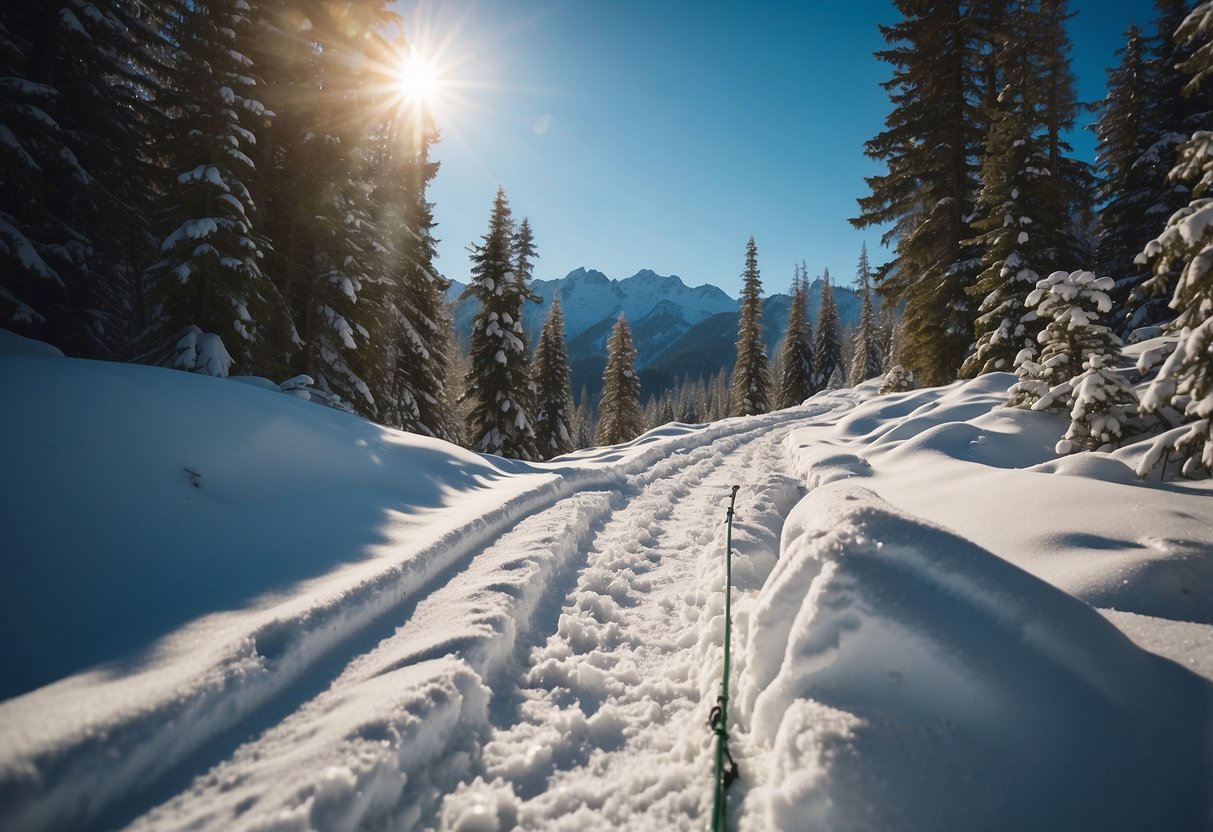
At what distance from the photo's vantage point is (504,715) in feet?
8.73

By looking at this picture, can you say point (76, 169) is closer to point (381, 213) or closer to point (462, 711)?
point (381, 213)

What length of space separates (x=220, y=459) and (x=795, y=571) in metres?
5.78

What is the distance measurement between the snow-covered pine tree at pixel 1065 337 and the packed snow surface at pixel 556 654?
2.53 m

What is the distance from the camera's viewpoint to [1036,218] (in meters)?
11.2

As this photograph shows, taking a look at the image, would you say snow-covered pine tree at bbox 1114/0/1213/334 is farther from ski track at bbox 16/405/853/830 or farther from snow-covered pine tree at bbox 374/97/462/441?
snow-covered pine tree at bbox 374/97/462/441

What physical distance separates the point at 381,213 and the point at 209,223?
7.02 meters

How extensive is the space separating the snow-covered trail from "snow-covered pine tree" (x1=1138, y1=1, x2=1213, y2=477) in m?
3.94

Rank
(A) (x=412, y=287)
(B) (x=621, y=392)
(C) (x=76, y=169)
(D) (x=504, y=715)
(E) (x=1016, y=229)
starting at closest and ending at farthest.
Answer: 1. (D) (x=504, y=715)
2. (C) (x=76, y=169)
3. (E) (x=1016, y=229)
4. (A) (x=412, y=287)
5. (B) (x=621, y=392)

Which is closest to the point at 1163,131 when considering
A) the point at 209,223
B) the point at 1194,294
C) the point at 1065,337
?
the point at 1065,337

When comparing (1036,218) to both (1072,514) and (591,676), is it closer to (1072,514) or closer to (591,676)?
(1072,514)

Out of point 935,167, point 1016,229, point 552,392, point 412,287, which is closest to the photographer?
point 1016,229

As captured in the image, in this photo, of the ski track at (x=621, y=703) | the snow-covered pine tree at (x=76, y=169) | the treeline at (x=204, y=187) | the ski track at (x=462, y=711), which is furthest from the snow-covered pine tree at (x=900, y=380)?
the snow-covered pine tree at (x=76, y=169)

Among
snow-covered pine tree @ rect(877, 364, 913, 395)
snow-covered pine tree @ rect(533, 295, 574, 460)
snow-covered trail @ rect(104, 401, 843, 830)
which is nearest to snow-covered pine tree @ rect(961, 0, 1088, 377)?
snow-covered pine tree @ rect(877, 364, 913, 395)

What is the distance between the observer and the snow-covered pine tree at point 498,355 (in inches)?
760
